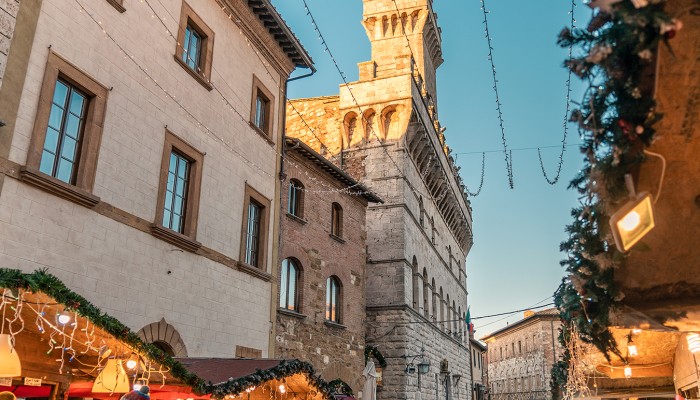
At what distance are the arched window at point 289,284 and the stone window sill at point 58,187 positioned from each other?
25.4ft

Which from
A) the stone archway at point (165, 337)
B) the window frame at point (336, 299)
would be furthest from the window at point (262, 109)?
the window frame at point (336, 299)

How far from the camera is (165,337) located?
32.0ft

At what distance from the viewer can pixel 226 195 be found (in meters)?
12.1

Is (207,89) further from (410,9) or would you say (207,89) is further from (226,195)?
(410,9)

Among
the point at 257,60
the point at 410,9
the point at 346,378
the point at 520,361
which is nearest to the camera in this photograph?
the point at 257,60

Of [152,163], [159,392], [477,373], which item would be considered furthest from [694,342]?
[477,373]

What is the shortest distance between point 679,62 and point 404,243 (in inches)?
777

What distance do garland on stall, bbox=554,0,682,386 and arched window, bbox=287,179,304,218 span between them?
13.3 meters

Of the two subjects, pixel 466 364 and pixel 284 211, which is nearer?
pixel 284 211

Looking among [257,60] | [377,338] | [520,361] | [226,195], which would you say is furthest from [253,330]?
[520,361]

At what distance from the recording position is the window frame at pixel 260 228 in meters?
12.5

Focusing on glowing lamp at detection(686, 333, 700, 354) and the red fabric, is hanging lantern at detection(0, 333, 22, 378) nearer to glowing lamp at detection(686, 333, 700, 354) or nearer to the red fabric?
the red fabric

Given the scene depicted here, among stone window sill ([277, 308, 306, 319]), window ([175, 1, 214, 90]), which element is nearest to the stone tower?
stone window sill ([277, 308, 306, 319])

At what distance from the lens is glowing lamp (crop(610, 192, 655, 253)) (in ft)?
10.3
